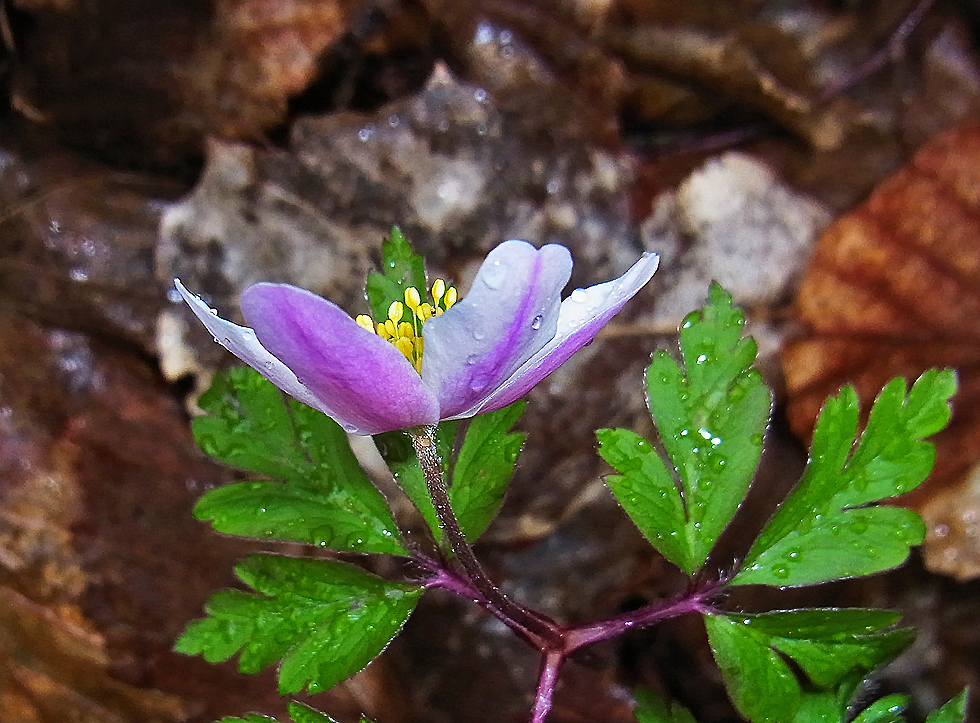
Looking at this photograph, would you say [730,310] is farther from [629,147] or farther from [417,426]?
[629,147]

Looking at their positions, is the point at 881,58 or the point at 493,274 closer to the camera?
the point at 493,274

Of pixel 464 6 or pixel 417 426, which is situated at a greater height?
pixel 464 6

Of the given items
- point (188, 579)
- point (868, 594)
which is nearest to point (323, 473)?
point (188, 579)

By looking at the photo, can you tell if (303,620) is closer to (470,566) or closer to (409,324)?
(470,566)

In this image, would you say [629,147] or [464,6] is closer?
[464,6]

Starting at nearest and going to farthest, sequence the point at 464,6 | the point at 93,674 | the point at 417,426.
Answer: the point at 417,426 → the point at 93,674 → the point at 464,6

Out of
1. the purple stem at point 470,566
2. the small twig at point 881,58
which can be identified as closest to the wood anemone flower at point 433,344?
the purple stem at point 470,566

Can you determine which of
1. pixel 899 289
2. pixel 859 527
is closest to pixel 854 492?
pixel 859 527

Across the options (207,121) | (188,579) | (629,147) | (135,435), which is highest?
(207,121)
